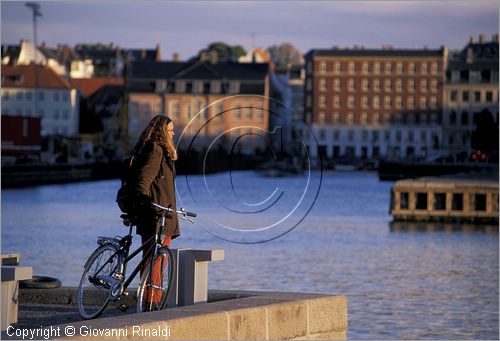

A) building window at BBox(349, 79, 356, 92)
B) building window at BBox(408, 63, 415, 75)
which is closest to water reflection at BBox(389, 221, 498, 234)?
building window at BBox(349, 79, 356, 92)

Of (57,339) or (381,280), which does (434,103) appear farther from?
(57,339)

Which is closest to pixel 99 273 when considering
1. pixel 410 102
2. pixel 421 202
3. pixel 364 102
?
pixel 421 202

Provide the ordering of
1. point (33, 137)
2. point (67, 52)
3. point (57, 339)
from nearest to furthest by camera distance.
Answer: point (57, 339), point (33, 137), point (67, 52)

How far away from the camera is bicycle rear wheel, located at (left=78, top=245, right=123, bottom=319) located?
11984 millimetres

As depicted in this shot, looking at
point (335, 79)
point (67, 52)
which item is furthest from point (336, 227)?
point (67, 52)

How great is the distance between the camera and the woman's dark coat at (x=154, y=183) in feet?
38.4

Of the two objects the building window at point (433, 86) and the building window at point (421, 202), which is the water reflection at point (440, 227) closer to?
the building window at point (421, 202)

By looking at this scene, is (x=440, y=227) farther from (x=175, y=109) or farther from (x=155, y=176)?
(x=175, y=109)

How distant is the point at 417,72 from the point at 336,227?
116924 mm

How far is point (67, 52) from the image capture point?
186000 mm

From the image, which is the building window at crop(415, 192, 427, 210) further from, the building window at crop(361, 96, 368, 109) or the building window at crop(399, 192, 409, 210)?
the building window at crop(361, 96, 368, 109)

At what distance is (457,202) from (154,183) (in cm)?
4281

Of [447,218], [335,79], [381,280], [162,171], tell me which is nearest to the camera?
[162,171]

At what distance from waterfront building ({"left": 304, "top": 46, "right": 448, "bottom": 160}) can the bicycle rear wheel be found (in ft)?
517
